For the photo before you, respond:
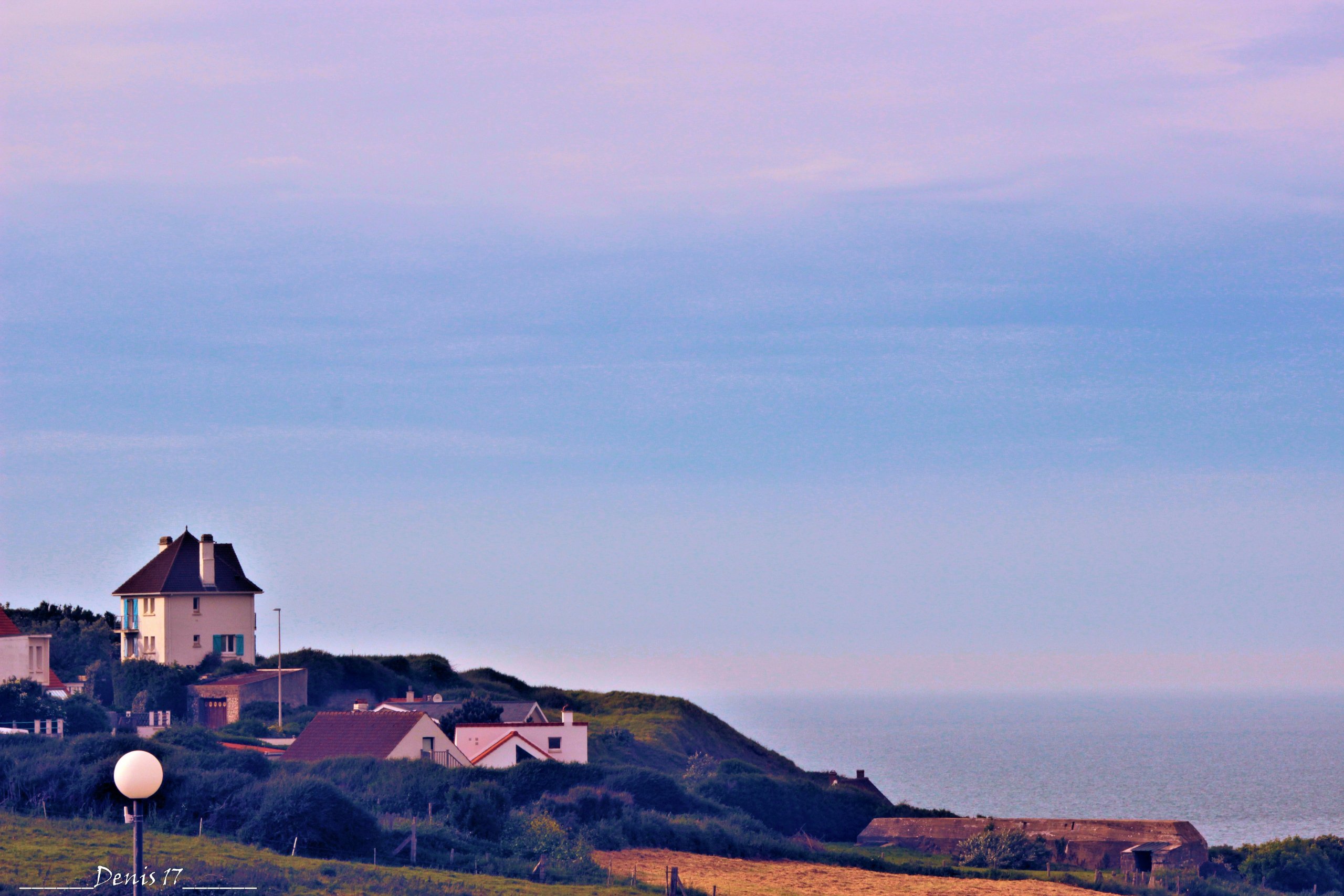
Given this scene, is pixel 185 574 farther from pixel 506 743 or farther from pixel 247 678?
pixel 506 743

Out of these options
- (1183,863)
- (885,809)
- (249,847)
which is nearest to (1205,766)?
(885,809)

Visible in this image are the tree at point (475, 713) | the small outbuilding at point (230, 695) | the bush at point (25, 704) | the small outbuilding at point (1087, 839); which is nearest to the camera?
the small outbuilding at point (1087, 839)

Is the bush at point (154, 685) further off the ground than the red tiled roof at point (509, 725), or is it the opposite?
the bush at point (154, 685)

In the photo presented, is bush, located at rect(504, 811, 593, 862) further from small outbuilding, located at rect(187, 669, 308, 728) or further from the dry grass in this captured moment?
small outbuilding, located at rect(187, 669, 308, 728)

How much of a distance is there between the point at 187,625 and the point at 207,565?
2.72m

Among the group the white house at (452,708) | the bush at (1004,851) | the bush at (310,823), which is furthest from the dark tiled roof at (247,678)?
the bush at (1004,851)

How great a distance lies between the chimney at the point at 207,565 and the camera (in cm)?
6397

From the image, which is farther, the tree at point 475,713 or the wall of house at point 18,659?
the wall of house at point 18,659

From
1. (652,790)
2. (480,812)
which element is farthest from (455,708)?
(480,812)

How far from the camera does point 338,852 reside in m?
32.2

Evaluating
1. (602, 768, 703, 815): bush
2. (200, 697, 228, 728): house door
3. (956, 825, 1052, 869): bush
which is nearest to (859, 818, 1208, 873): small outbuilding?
(956, 825, 1052, 869): bush

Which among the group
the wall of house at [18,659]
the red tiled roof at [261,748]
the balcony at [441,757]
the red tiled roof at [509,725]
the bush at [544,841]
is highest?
the wall of house at [18,659]

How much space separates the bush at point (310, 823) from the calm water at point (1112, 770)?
4019cm

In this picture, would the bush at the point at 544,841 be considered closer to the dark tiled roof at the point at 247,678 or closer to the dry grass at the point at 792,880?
the dry grass at the point at 792,880
